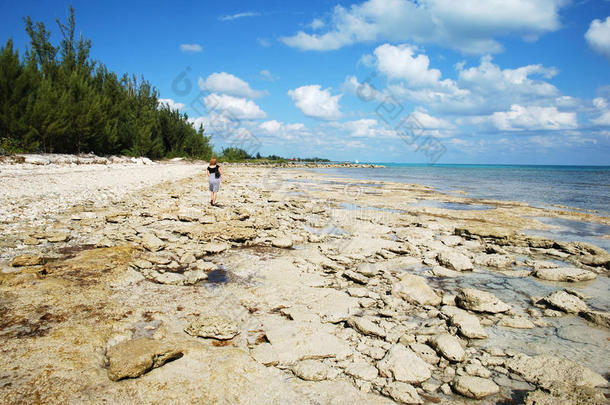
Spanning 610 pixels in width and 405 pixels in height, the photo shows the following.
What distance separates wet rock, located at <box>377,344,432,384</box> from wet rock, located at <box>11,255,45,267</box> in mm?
5223

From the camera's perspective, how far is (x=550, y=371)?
121 inches

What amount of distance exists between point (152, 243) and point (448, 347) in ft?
17.9

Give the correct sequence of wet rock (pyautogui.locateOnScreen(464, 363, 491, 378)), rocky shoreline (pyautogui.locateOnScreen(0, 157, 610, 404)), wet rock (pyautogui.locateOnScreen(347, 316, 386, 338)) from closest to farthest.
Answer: rocky shoreline (pyautogui.locateOnScreen(0, 157, 610, 404)), wet rock (pyautogui.locateOnScreen(464, 363, 491, 378)), wet rock (pyautogui.locateOnScreen(347, 316, 386, 338))

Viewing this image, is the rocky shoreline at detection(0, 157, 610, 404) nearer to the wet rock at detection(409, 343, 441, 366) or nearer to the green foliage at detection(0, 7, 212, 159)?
the wet rock at detection(409, 343, 441, 366)

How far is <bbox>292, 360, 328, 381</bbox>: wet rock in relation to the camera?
2834 millimetres

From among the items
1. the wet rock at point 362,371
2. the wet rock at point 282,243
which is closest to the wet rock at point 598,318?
the wet rock at point 362,371

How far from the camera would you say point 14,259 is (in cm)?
474

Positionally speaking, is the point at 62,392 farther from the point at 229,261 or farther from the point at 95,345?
the point at 229,261

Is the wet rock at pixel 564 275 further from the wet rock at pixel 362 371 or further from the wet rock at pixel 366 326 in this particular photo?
the wet rock at pixel 362 371

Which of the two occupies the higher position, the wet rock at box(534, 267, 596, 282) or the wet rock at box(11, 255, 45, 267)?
the wet rock at box(11, 255, 45, 267)

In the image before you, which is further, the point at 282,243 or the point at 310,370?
the point at 282,243

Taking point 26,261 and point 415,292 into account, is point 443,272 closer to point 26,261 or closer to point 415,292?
point 415,292

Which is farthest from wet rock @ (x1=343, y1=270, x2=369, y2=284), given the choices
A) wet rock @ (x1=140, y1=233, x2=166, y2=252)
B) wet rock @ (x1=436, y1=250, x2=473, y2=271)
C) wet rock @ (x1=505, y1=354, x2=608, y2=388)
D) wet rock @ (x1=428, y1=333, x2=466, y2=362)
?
wet rock @ (x1=140, y1=233, x2=166, y2=252)

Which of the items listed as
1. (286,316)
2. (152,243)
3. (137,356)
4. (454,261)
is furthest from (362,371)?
(152,243)
